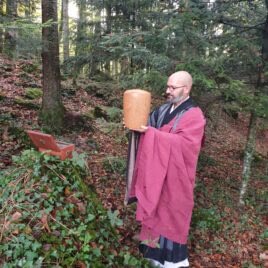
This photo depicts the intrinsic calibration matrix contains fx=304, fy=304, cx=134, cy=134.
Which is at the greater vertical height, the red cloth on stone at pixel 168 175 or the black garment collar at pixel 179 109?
the black garment collar at pixel 179 109

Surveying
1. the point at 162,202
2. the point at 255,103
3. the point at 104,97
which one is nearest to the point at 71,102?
the point at 104,97

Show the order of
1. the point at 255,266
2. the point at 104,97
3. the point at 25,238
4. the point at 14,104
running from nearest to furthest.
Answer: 1. the point at 25,238
2. the point at 255,266
3. the point at 14,104
4. the point at 104,97

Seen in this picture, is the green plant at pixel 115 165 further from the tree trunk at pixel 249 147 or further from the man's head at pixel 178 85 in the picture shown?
the man's head at pixel 178 85

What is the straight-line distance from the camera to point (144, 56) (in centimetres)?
520

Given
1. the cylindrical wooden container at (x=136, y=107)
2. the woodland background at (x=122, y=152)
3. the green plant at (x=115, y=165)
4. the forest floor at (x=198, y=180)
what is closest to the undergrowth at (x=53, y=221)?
the woodland background at (x=122, y=152)

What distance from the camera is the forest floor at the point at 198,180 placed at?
16.3 ft

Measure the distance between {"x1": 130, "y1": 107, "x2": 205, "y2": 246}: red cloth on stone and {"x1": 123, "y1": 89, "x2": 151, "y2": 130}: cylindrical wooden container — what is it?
0.69 ft

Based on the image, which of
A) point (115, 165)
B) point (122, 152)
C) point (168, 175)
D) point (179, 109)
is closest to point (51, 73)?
point (122, 152)

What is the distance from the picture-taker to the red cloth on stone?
3432mm

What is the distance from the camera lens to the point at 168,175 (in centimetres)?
356

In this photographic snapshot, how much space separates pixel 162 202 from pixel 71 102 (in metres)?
7.73

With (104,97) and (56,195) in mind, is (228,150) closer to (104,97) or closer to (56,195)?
(104,97)

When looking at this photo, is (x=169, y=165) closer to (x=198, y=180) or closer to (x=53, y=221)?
(x=53, y=221)

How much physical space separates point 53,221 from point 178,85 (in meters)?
2.07
